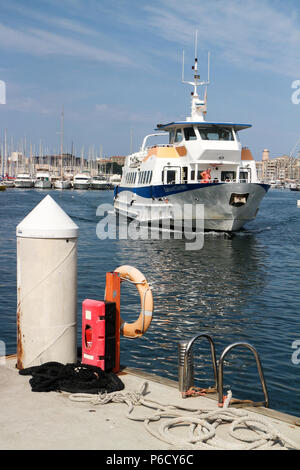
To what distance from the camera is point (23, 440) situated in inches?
170

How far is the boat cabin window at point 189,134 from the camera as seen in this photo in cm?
2870

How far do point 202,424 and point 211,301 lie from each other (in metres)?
9.73

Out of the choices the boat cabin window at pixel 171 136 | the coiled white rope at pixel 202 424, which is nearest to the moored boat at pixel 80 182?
the boat cabin window at pixel 171 136

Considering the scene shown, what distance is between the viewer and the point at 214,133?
→ 28.5 m

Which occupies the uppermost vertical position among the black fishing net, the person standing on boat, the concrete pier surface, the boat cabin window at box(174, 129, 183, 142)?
the boat cabin window at box(174, 129, 183, 142)

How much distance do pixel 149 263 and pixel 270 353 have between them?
1091cm

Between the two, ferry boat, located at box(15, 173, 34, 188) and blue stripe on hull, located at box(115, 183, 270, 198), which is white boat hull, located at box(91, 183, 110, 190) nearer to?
ferry boat, located at box(15, 173, 34, 188)

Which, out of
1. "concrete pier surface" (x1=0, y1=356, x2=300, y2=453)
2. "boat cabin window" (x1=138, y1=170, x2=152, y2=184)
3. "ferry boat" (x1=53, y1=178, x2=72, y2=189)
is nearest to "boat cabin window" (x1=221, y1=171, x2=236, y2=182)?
"boat cabin window" (x1=138, y1=170, x2=152, y2=184)

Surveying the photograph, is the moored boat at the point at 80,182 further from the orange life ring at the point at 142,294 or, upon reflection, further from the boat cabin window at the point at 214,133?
the orange life ring at the point at 142,294

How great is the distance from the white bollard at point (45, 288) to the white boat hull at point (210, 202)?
68.1 ft

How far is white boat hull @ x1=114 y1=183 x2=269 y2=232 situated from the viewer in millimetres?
26500

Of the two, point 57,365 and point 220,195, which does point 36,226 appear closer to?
point 57,365

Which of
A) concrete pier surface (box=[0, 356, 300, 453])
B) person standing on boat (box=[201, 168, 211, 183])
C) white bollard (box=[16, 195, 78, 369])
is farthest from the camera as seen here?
person standing on boat (box=[201, 168, 211, 183])

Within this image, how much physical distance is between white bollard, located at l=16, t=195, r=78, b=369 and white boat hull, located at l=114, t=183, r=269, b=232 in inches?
817
